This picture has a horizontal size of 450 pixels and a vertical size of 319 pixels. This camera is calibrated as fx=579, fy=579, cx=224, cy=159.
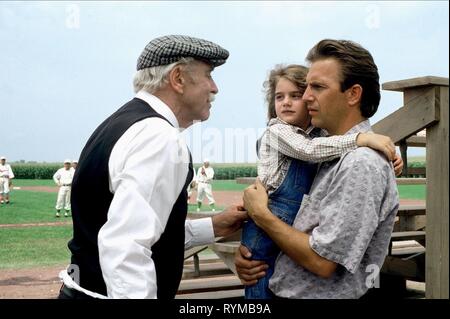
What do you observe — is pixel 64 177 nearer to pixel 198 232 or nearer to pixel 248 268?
pixel 198 232

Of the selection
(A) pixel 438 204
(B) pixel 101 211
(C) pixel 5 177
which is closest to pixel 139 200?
(B) pixel 101 211

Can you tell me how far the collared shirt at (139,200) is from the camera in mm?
1472

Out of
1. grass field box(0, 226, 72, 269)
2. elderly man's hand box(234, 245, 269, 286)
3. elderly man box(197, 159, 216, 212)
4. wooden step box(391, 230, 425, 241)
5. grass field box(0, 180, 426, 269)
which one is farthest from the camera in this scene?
elderly man box(197, 159, 216, 212)

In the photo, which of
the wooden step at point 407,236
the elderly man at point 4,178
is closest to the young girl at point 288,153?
the wooden step at point 407,236

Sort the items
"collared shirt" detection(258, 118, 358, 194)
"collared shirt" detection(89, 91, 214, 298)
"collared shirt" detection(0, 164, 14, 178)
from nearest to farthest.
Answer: "collared shirt" detection(89, 91, 214, 298) → "collared shirt" detection(258, 118, 358, 194) → "collared shirt" detection(0, 164, 14, 178)

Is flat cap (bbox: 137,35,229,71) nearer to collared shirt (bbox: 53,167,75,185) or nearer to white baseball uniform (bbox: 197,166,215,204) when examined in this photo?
collared shirt (bbox: 53,167,75,185)

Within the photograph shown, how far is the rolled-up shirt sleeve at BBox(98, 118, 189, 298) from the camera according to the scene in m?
1.47

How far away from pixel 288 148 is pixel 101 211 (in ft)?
2.51

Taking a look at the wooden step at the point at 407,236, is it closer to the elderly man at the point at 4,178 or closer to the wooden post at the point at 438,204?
the wooden post at the point at 438,204

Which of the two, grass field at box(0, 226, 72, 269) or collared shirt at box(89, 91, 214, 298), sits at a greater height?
collared shirt at box(89, 91, 214, 298)

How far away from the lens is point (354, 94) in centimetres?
198

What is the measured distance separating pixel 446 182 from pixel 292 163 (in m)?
1.50

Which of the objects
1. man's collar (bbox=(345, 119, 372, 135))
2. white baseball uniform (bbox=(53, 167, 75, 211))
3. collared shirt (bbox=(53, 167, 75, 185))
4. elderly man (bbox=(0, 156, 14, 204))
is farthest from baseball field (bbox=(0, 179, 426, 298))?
man's collar (bbox=(345, 119, 372, 135))

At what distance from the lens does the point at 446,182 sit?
326 centimetres
